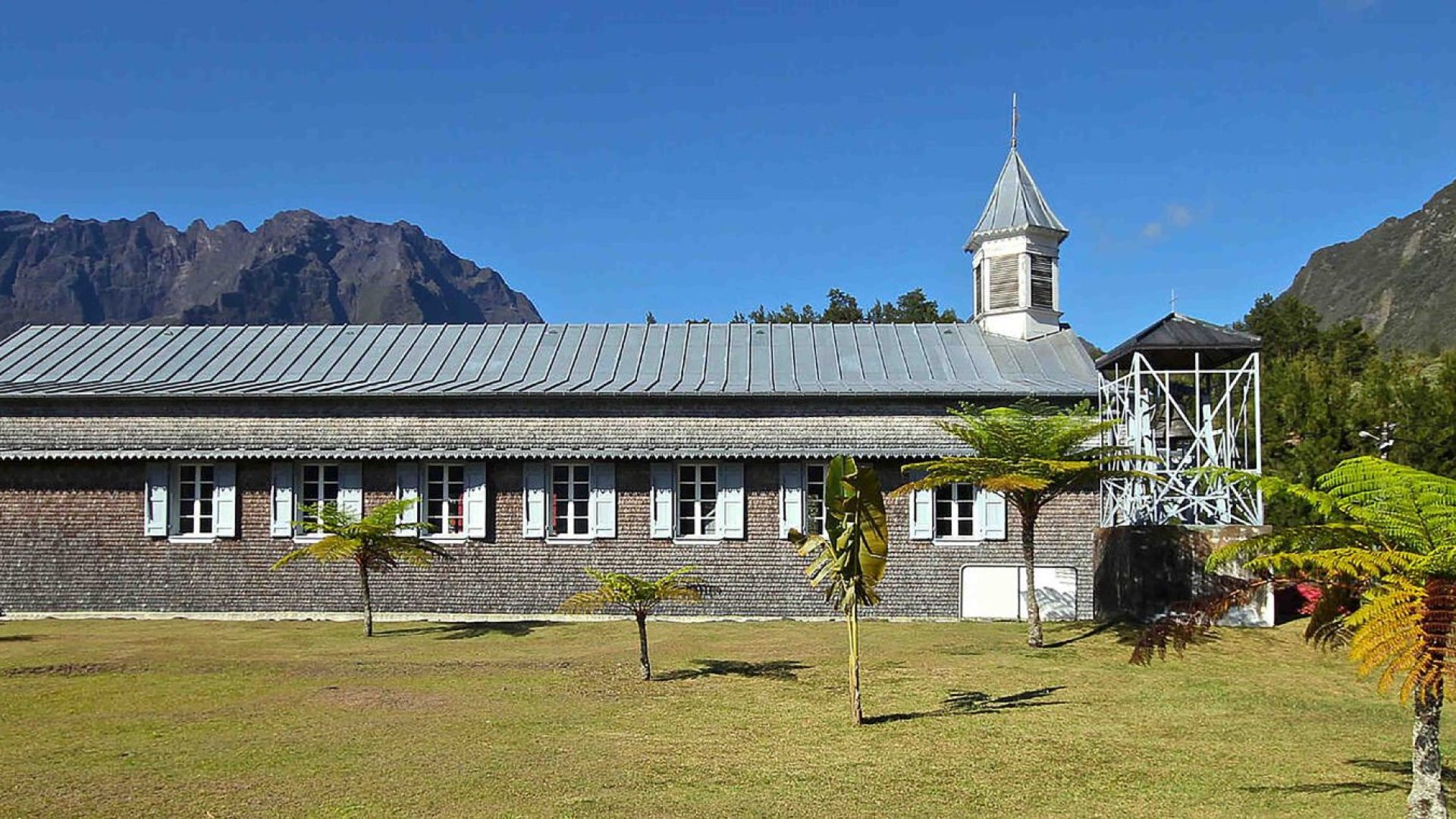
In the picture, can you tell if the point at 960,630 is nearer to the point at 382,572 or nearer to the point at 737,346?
the point at 737,346

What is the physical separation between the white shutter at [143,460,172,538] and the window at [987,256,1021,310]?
58.3 feet

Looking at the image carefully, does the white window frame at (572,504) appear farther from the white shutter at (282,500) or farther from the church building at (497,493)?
the white shutter at (282,500)

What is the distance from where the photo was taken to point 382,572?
2312cm

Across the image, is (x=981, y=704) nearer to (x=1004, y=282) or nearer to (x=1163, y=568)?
(x=1163, y=568)

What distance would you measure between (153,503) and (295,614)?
3508 millimetres

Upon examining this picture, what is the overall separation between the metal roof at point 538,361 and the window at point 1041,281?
843mm

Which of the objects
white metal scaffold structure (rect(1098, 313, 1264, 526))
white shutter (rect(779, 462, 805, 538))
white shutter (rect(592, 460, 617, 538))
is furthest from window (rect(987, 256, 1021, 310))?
white shutter (rect(592, 460, 617, 538))

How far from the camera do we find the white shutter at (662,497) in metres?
23.0

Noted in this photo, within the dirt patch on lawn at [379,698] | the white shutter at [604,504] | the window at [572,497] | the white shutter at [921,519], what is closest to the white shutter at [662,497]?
the white shutter at [604,504]

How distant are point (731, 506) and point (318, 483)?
8068 millimetres

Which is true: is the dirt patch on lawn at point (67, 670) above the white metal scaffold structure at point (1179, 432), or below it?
below

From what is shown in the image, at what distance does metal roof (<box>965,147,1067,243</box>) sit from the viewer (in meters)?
27.3

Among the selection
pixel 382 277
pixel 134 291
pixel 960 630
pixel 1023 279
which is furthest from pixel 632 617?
pixel 134 291

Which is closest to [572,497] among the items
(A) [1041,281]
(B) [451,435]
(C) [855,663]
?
(B) [451,435]
